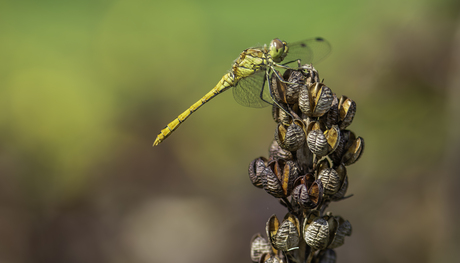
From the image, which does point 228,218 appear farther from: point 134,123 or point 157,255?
point 134,123

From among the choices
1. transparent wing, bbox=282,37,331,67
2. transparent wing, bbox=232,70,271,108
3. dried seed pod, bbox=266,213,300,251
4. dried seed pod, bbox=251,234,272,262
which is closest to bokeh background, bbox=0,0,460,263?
transparent wing, bbox=232,70,271,108

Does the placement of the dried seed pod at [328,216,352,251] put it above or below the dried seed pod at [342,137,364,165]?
below

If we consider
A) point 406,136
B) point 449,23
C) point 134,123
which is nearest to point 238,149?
point 134,123

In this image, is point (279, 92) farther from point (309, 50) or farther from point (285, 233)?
point (309, 50)

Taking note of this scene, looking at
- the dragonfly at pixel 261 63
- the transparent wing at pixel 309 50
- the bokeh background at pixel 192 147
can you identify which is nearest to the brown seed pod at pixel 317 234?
the dragonfly at pixel 261 63

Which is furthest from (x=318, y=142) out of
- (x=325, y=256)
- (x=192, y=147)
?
(x=192, y=147)

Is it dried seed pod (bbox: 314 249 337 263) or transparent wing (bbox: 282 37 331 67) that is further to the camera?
transparent wing (bbox: 282 37 331 67)

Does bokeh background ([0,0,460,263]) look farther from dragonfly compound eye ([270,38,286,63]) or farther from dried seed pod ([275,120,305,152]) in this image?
dried seed pod ([275,120,305,152])
